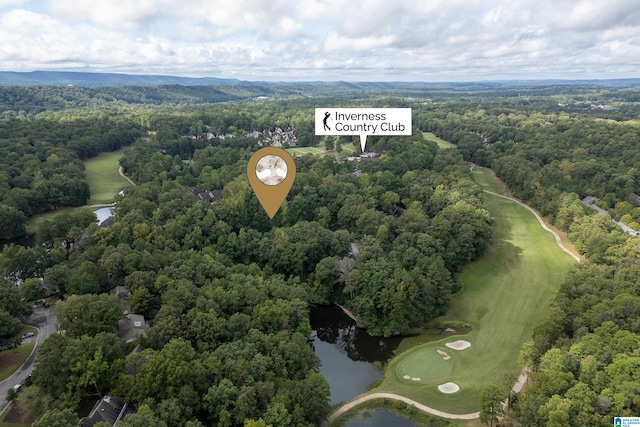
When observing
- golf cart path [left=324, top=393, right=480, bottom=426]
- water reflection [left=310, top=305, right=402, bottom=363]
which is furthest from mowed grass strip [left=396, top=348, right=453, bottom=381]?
golf cart path [left=324, top=393, right=480, bottom=426]

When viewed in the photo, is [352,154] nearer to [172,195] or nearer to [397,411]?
[172,195]

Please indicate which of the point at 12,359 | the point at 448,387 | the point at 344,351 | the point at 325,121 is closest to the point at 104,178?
the point at 12,359

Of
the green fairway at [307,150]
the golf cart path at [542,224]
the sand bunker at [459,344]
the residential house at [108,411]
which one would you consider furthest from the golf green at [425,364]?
the green fairway at [307,150]

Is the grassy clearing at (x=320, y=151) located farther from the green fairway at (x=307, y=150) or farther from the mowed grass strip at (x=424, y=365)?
the mowed grass strip at (x=424, y=365)

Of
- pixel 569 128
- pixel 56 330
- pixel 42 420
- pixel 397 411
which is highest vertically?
pixel 569 128

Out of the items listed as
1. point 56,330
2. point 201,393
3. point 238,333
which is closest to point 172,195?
point 56,330

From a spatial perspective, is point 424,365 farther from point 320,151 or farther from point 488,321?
point 320,151

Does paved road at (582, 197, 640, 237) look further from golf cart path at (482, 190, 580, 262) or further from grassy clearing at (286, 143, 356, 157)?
grassy clearing at (286, 143, 356, 157)
